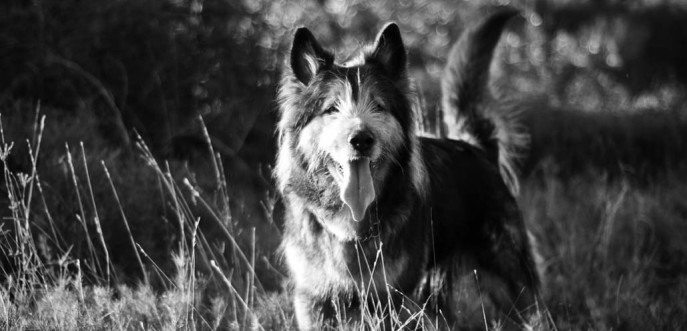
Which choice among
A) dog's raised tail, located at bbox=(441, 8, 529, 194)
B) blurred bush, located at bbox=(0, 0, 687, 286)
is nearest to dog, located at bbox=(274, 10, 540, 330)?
dog's raised tail, located at bbox=(441, 8, 529, 194)

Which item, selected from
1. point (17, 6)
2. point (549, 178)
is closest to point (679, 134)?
point (549, 178)

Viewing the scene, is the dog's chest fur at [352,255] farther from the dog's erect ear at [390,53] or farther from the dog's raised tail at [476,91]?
Answer: the dog's raised tail at [476,91]

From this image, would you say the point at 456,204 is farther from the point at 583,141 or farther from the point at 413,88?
the point at 583,141

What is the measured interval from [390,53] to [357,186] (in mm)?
981

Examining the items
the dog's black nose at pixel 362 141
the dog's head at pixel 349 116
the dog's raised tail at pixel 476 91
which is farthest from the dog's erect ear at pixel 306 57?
the dog's raised tail at pixel 476 91

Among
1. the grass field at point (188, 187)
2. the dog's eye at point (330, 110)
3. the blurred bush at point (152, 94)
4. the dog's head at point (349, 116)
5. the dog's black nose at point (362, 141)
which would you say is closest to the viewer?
the dog's black nose at point (362, 141)

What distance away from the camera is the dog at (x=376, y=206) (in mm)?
4340

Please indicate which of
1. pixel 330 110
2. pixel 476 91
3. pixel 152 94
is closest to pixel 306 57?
pixel 330 110

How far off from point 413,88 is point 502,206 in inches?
45.5

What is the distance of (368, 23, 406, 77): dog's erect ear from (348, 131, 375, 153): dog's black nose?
2.47 ft

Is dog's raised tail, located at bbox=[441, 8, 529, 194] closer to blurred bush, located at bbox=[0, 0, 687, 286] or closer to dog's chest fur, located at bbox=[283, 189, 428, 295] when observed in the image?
blurred bush, located at bbox=[0, 0, 687, 286]

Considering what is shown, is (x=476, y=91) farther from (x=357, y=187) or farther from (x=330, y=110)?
(x=357, y=187)

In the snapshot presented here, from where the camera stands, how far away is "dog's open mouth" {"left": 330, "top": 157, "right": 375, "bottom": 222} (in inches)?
168

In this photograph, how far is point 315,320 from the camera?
4.45 metres
